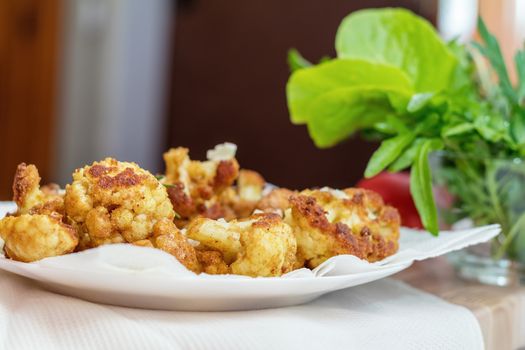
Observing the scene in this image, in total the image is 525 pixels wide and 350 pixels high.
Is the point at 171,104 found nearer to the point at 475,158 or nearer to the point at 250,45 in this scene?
the point at 250,45

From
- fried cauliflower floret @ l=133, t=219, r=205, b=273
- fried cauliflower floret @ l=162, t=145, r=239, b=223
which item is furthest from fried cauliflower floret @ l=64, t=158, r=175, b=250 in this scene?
fried cauliflower floret @ l=162, t=145, r=239, b=223

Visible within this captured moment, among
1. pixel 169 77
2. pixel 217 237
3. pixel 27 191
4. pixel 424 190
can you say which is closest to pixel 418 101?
pixel 424 190

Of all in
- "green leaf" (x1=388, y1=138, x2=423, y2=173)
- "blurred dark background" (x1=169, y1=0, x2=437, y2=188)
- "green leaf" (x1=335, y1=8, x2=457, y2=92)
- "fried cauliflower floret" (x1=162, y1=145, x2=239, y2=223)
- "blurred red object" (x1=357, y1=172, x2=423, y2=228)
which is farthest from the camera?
"blurred dark background" (x1=169, y1=0, x2=437, y2=188)

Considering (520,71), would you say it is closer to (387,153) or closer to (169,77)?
(387,153)

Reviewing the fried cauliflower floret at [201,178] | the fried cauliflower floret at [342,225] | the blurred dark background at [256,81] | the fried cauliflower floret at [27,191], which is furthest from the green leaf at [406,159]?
the blurred dark background at [256,81]

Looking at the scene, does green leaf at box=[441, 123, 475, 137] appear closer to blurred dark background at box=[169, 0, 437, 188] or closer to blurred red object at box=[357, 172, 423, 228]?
→ blurred red object at box=[357, 172, 423, 228]

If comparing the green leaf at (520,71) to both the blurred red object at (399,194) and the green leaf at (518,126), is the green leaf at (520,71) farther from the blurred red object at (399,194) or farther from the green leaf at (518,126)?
the blurred red object at (399,194)
